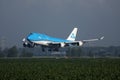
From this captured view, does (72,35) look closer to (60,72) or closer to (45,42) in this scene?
(45,42)

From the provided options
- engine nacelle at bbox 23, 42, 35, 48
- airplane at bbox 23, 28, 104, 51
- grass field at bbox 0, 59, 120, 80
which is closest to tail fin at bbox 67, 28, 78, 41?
airplane at bbox 23, 28, 104, 51

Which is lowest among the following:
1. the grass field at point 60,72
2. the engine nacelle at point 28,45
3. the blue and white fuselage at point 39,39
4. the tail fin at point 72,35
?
the grass field at point 60,72

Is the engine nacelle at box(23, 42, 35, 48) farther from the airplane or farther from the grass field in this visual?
the grass field

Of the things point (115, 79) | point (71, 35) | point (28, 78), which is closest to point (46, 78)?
point (28, 78)

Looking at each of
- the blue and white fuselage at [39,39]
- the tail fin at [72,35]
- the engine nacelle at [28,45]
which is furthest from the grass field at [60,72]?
the tail fin at [72,35]

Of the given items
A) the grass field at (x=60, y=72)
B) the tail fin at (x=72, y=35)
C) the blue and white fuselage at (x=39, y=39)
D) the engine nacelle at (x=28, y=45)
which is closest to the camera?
the grass field at (x=60, y=72)

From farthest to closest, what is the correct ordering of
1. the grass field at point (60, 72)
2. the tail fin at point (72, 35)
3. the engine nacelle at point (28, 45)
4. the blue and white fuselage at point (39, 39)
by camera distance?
the tail fin at point (72, 35), the blue and white fuselage at point (39, 39), the engine nacelle at point (28, 45), the grass field at point (60, 72)

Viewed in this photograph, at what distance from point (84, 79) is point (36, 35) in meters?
101

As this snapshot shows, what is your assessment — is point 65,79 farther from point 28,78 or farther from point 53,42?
point 53,42

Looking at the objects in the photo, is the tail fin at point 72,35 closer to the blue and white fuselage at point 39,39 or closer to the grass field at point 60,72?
the blue and white fuselage at point 39,39

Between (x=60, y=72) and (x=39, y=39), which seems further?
(x=39, y=39)

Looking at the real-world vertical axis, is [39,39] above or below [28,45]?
above

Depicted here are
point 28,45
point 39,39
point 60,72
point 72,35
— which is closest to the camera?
point 60,72

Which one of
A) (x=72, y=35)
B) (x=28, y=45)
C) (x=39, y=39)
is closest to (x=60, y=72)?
(x=28, y=45)
